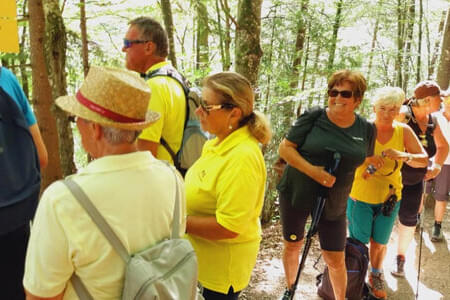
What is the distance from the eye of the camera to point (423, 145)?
4473 millimetres

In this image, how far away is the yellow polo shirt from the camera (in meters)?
1.29

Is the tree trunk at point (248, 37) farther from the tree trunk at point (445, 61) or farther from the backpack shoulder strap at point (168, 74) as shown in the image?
the tree trunk at point (445, 61)

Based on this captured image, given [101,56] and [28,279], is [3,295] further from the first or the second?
[101,56]

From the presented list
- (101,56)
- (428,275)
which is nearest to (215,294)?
(428,275)

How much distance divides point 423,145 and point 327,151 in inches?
80.6

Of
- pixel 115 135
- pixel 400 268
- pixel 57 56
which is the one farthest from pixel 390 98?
pixel 57 56

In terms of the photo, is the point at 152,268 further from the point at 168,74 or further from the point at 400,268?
the point at 400,268

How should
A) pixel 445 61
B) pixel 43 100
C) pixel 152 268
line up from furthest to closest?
pixel 445 61 < pixel 43 100 < pixel 152 268

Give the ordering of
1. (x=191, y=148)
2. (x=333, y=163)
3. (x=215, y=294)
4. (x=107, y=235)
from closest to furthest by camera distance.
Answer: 1. (x=107, y=235)
2. (x=215, y=294)
3. (x=191, y=148)
4. (x=333, y=163)

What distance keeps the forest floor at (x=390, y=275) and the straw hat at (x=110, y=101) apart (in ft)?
10.1

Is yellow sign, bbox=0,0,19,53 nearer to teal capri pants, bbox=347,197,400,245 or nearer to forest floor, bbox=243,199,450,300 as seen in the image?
forest floor, bbox=243,199,450,300

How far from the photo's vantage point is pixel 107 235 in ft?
4.41

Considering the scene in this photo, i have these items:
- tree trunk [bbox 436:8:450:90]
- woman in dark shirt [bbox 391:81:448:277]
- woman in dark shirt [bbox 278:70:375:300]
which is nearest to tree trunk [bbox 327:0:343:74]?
tree trunk [bbox 436:8:450:90]

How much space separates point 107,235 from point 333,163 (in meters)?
2.23
